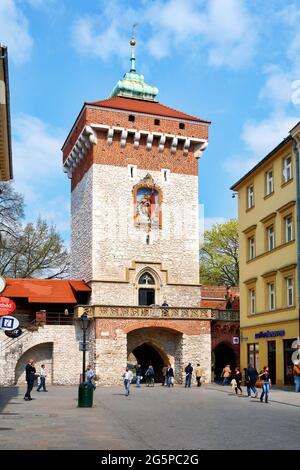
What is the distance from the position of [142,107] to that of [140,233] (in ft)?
29.9

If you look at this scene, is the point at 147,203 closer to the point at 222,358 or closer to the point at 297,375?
the point at 222,358

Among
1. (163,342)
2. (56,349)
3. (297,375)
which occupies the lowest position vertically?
(297,375)

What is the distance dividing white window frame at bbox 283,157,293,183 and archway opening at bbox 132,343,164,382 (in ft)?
53.7

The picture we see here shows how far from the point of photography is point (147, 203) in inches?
1762

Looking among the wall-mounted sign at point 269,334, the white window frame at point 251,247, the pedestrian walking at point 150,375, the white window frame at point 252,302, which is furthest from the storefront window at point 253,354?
the pedestrian walking at point 150,375

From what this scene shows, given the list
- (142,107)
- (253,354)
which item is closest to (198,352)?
(253,354)

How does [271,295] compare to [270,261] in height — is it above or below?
below

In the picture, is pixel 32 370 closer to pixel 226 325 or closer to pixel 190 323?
pixel 190 323

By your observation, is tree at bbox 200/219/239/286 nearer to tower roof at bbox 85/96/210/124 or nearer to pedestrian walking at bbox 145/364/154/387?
tower roof at bbox 85/96/210/124

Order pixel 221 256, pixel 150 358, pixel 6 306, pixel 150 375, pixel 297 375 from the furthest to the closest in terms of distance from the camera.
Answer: pixel 221 256, pixel 150 358, pixel 150 375, pixel 297 375, pixel 6 306

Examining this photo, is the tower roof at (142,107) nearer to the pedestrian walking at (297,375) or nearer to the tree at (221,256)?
the tree at (221,256)

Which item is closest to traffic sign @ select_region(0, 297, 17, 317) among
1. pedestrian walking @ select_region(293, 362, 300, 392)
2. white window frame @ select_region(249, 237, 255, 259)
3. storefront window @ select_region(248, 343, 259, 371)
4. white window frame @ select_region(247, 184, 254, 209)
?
pedestrian walking @ select_region(293, 362, 300, 392)

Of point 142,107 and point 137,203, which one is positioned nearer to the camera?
point 137,203
